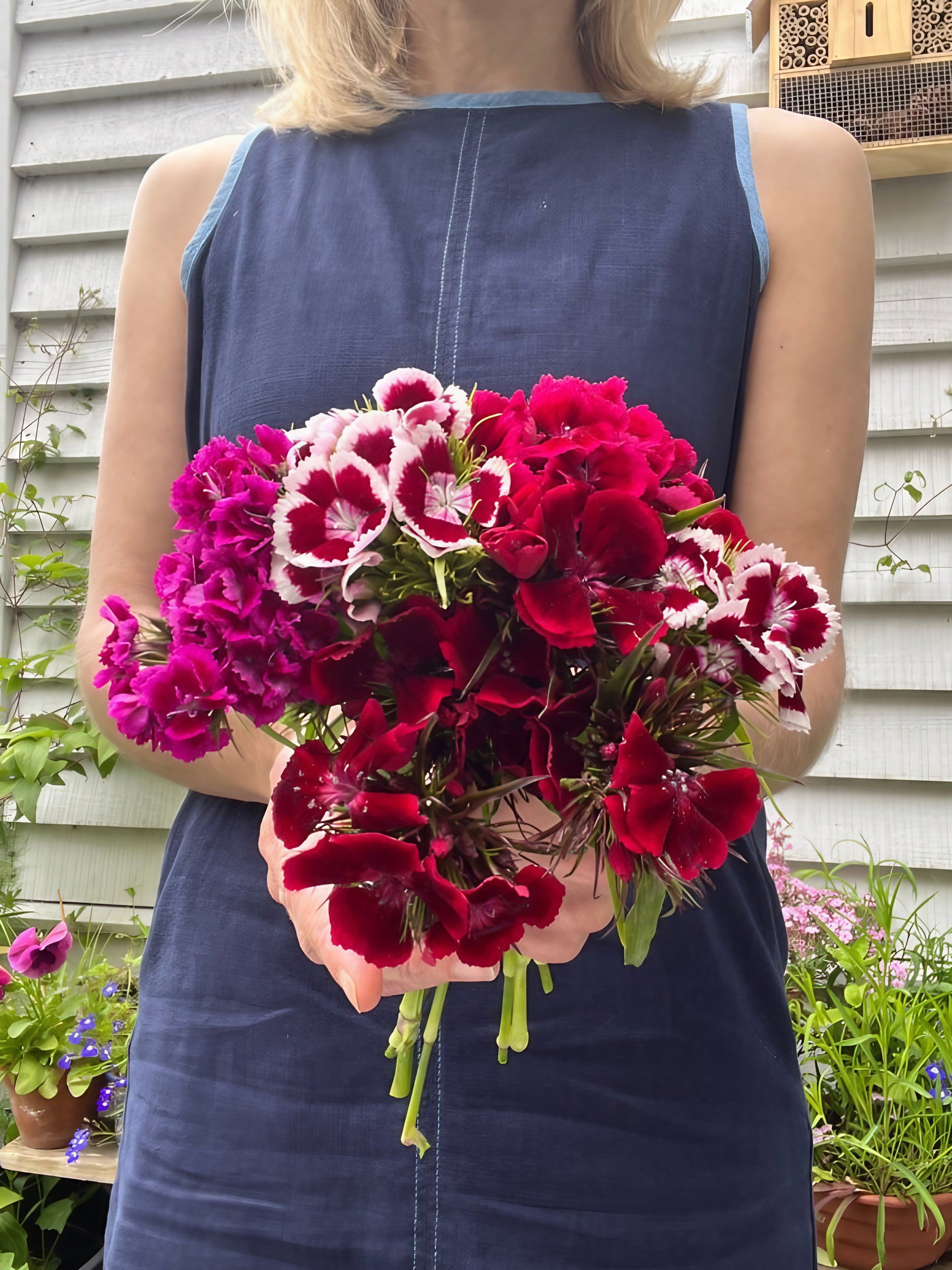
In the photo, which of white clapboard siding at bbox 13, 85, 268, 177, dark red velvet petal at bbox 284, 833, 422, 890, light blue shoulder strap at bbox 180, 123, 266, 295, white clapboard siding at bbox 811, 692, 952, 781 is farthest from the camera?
white clapboard siding at bbox 13, 85, 268, 177

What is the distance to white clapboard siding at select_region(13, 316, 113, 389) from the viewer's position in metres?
2.80

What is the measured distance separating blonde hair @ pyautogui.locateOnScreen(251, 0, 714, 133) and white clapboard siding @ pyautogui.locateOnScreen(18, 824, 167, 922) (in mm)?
2009

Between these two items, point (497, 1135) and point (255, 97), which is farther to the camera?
point (255, 97)

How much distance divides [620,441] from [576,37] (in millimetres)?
774

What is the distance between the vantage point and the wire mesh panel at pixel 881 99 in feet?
7.31

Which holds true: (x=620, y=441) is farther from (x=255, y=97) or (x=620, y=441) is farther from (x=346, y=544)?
(x=255, y=97)

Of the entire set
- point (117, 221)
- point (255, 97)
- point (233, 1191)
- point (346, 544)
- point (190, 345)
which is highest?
point (255, 97)

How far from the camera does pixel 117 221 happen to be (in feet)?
9.20

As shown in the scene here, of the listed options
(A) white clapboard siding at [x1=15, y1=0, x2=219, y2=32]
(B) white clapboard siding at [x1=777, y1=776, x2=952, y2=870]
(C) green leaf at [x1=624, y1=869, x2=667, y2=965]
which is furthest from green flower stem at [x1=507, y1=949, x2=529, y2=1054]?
(A) white clapboard siding at [x1=15, y1=0, x2=219, y2=32]

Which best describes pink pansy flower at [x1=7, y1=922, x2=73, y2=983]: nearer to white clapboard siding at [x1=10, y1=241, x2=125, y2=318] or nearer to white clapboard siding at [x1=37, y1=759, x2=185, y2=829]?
white clapboard siding at [x1=37, y1=759, x2=185, y2=829]

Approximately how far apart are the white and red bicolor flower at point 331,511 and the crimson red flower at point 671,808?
0.47 feet

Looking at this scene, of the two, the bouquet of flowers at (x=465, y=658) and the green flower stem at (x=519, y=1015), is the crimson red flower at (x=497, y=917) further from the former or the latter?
the green flower stem at (x=519, y=1015)

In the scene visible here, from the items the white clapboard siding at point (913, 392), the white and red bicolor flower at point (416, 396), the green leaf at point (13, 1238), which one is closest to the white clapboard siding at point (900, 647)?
the white clapboard siding at point (913, 392)

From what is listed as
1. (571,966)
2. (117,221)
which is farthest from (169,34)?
(571,966)
